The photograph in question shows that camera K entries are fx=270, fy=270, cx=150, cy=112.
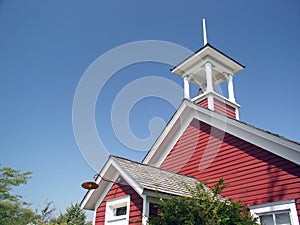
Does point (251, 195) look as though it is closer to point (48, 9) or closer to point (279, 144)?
point (279, 144)

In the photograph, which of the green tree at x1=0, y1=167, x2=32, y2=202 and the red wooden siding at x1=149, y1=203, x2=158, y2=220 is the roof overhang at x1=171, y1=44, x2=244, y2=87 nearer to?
the red wooden siding at x1=149, y1=203, x2=158, y2=220

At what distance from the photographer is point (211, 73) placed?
11.0m

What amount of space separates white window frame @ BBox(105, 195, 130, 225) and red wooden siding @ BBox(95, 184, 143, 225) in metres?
0.10

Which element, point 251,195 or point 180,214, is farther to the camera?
point 251,195

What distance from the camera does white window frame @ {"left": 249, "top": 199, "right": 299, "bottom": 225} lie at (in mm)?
6305

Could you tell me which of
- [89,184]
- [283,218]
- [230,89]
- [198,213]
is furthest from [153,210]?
[230,89]

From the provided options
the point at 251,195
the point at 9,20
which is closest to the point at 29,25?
the point at 9,20

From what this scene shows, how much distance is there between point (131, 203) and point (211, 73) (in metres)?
6.73

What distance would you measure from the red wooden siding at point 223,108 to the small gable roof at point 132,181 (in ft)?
12.2

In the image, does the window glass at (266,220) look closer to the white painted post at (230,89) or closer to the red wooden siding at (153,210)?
the red wooden siding at (153,210)

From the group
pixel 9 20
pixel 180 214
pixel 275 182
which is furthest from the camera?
pixel 9 20

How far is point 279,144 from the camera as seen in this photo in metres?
7.11

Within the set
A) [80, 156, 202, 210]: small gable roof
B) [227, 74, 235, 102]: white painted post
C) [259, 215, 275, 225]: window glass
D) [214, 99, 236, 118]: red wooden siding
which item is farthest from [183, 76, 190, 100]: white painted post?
[259, 215, 275, 225]: window glass

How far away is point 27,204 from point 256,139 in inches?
947
